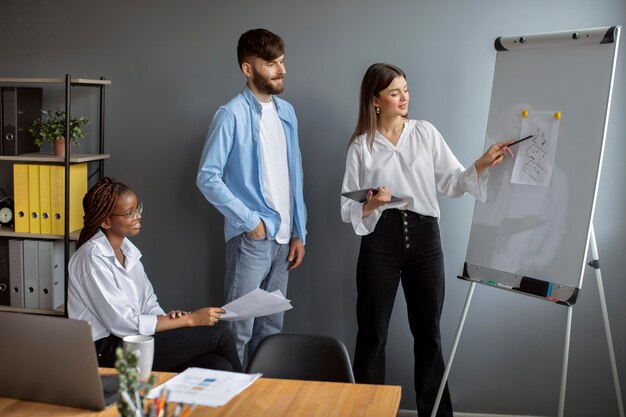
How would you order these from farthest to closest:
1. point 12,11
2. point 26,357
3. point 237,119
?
point 12,11, point 237,119, point 26,357

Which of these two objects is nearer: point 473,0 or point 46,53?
point 473,0

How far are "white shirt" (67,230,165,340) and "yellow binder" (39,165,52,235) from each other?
37.7 inches

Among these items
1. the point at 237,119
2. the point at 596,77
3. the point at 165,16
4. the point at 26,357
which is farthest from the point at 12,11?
the point at 596,77

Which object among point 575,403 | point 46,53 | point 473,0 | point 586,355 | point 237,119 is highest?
point 473,0

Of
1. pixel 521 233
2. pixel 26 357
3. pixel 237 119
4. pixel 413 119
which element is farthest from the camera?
pixel 413 119

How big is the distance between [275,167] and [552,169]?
1239mm

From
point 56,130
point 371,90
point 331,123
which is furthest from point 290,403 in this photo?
point 56,130

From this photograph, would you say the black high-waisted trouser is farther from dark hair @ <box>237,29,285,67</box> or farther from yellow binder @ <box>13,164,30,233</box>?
yellow binder @ <box>13,164,30,233</box>

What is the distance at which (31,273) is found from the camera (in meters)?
3.84

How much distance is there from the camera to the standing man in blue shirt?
3.46 meters

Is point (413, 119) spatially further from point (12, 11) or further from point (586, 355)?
point (12, 11)

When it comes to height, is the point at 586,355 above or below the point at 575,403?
above

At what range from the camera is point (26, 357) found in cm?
196

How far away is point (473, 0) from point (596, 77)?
92cm
